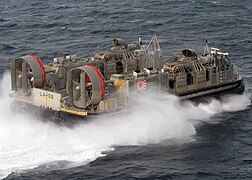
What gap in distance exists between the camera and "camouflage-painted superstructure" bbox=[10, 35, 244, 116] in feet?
140

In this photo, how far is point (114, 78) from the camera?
148 ft

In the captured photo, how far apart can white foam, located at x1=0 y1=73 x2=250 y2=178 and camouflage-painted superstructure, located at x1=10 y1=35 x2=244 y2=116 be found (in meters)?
0.99

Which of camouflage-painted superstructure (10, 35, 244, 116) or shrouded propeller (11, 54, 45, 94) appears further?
shrouded propeller (11, 54, 45, 94)

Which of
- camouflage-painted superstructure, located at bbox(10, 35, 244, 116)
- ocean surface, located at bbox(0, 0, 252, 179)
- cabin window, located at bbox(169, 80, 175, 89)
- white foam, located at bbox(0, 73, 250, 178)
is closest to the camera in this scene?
ocean surface, located at bbox(0, 0, 252, 179)

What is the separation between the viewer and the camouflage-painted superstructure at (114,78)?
42.7 metres

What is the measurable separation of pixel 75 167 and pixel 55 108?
22.8 ft

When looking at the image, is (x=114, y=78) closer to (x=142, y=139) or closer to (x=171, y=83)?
(x=171, y=83)

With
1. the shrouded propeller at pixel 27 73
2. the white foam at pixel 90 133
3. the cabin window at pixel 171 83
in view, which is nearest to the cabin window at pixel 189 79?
the cabin window at pixel 171 83

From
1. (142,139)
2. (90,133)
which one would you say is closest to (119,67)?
(142,139)

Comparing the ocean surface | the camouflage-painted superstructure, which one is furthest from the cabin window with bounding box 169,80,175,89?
the ocean surface

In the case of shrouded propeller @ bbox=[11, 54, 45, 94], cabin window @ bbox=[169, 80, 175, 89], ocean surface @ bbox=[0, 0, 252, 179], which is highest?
shrouded propeller @ bbox=[11, 54, 45, 94]

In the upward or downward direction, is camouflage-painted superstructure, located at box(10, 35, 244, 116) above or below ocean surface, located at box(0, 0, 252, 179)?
above

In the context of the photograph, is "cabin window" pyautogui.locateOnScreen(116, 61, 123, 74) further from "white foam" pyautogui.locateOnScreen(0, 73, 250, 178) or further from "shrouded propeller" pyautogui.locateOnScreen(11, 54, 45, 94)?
"shrouded propeller" pyautogui.locateOnScreen(11, 54, 45, 94)

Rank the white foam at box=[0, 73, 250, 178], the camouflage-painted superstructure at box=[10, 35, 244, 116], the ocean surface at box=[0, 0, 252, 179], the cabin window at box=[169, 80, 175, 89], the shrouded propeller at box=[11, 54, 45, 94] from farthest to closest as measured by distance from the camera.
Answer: the cabin window at box=[169, 80, 175, 89], the shrouded propeller at box=[11, 54, 45, 94], the camouflage-painted superstructure at box=[10, 35, 244, 116], the white foam at box=[0, 73, 250, 178], the ocean surface at box=[0, 0, 252, 179]
